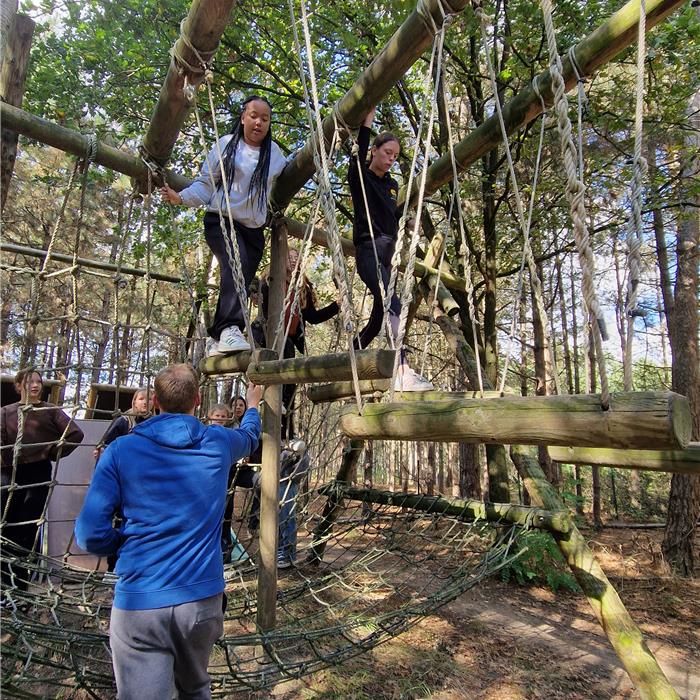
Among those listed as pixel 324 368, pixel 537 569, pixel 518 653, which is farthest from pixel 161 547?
pixel 537 569

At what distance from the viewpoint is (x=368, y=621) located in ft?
6.73

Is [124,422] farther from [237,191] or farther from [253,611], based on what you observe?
[237,191]

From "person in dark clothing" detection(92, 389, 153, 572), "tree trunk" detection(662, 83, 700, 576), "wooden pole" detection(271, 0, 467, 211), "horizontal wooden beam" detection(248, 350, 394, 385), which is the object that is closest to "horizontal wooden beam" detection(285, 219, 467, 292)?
"wooden pole" detection(271, 0, 467, 211)

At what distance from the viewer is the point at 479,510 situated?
2908 millimetres

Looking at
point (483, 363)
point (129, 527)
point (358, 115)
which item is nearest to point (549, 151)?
point (483, 363)

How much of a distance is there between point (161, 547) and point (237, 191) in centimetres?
168

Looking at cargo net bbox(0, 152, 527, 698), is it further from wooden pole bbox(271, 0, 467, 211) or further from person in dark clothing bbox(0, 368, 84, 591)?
wooden pole bbox(271, 0, 467, 211)

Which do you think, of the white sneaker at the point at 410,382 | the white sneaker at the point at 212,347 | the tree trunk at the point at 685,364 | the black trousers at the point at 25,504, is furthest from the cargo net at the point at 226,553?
the tree trunk at the point at 685,364

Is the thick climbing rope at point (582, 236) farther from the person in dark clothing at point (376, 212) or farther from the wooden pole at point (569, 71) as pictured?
the person in dark clothing at point (376, 212)

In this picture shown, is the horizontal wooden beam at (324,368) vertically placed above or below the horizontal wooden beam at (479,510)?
above

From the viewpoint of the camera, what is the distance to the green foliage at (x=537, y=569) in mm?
4441

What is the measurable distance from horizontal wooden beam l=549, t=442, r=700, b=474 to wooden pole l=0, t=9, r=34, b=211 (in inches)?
106

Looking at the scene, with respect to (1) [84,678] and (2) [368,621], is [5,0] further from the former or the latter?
(2) [368,621]

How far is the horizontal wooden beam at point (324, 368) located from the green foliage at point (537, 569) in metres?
3.34
